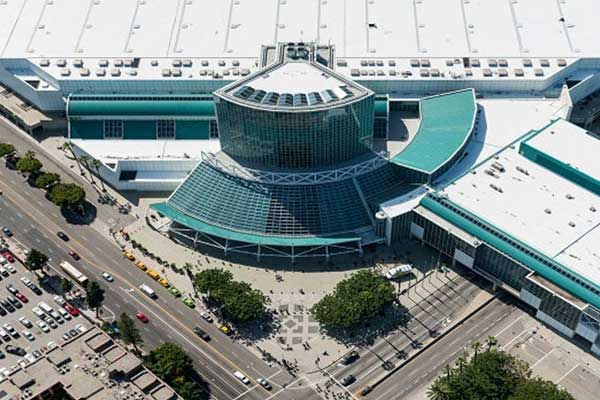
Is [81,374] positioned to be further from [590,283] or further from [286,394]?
[590,283]

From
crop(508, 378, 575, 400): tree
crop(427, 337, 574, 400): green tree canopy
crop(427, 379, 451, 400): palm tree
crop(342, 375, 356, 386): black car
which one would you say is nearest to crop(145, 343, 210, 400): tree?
crop(342, 375, 356, 386): black car

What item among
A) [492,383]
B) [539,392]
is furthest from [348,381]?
[539,392]

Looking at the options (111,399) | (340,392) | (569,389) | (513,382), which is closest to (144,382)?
(111,399)

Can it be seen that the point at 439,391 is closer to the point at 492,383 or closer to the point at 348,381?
the point at 492,383

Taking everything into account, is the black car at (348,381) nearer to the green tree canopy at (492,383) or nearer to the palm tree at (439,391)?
the green tree canopy at (492,383)

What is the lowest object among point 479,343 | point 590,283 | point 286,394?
point 286,394

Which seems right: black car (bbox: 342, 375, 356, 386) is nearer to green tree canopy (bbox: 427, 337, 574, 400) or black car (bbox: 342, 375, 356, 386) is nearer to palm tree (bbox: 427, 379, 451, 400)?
green tree canopy (bbox: 427, 337, 574, 400)
